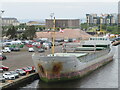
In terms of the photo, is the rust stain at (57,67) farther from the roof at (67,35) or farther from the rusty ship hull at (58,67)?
the roof at (67,35)

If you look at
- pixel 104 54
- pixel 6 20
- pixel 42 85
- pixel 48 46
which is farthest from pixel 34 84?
pixel 6 20

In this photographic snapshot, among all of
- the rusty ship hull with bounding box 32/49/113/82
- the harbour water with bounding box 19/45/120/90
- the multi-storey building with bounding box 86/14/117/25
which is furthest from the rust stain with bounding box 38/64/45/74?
the multi-storey building with bounding box 86/14/117/25

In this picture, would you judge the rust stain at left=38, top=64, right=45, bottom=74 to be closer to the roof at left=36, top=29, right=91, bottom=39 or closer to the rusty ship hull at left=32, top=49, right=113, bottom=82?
the rusty ship hull at left=32, top=49, right=113, bottom=82

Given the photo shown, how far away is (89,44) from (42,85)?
42.9 feet

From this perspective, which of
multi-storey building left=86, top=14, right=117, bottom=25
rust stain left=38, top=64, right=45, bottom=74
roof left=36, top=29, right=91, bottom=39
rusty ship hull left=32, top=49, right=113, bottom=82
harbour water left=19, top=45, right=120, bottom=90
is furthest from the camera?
multi-storey building left=86, top=14, right=117, bottom=25

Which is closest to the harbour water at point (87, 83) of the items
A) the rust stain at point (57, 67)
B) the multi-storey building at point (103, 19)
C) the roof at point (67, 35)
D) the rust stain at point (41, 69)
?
the rust stain at point (41, 69)

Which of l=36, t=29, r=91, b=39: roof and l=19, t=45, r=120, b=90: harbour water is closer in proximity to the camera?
l=19, t=45, r=120, b=90: harbour water

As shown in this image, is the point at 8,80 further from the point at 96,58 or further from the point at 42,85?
the point at 96,58

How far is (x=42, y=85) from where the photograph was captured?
16.5 m

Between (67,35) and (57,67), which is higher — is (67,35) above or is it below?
below

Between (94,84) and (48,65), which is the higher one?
(48,65)

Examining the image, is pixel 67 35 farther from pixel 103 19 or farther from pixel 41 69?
pixel 103 19

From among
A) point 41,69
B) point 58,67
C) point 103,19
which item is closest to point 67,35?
point 41,69

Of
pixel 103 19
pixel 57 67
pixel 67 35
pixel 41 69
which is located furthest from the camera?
pixel 103 19
